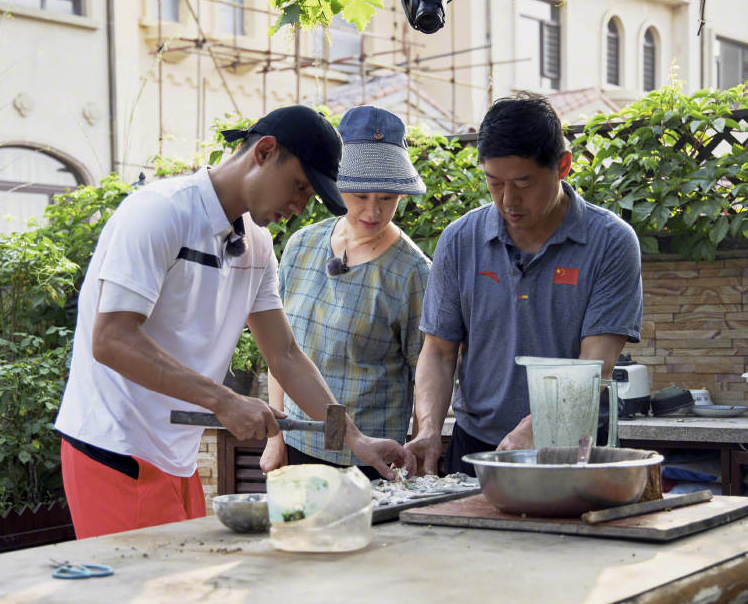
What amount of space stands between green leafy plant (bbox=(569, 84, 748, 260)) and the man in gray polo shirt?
2.00 meters

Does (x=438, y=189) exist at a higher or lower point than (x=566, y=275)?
higher

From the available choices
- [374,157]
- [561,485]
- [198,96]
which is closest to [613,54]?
[198,96]

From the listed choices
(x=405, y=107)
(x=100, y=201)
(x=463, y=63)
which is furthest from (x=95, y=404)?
(x=463, y=63)

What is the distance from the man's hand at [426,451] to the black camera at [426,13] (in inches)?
51.1

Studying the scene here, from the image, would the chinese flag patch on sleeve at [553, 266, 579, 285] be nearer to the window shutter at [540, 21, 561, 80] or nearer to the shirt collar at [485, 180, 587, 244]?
the shirt collar at [485, 180, 587, 244]

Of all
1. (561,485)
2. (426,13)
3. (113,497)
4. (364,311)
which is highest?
(426,13)

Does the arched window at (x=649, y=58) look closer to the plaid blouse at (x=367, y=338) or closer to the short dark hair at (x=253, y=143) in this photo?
the plaid blouse at (x=367, y=338)

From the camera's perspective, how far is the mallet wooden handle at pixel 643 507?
205 centimetres

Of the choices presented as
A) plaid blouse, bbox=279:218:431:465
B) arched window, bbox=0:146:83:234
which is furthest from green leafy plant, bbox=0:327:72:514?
arched window, bbox=0:146:83:234

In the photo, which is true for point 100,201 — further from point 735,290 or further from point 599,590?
point 599,590

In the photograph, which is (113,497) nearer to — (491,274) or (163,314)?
(163,314)

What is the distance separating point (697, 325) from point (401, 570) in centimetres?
365

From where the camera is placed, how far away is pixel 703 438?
4.21m

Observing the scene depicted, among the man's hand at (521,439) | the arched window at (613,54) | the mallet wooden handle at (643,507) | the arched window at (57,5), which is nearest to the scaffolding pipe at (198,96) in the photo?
the arched window at (57,5)
